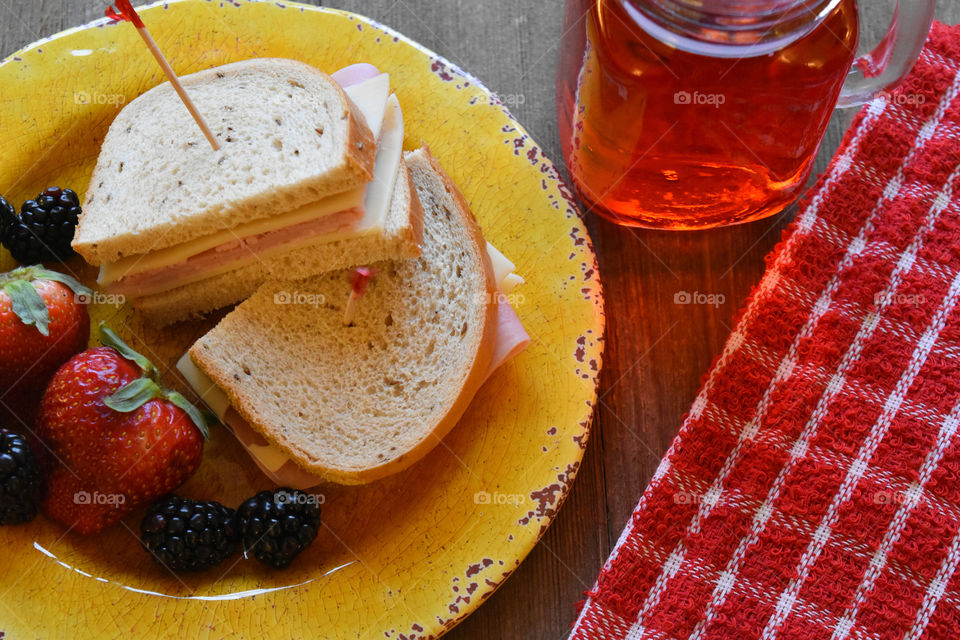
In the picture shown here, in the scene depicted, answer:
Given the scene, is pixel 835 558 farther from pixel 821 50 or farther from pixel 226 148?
pixel 226 148

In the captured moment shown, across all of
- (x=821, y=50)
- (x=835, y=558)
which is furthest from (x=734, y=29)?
(x=835, y=558)

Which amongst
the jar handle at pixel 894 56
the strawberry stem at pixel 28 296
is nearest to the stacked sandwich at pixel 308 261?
the strawberry stem at pixel 28 296

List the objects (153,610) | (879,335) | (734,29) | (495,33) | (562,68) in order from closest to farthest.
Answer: (734,29), (153,610), (879,335), (562,68), (495,33)

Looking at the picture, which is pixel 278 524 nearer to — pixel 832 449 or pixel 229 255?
pixel 229 255

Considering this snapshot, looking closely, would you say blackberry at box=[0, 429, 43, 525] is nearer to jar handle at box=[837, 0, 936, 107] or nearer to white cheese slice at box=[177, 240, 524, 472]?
white cheese slice at box=[177, 240, 524, 472]

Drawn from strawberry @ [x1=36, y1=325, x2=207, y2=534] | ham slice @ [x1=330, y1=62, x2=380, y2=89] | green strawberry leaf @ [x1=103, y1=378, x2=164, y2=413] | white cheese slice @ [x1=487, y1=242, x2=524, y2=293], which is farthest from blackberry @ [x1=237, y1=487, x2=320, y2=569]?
ham slice @ [x1=330, y1=62, x2=380, y2=89]
